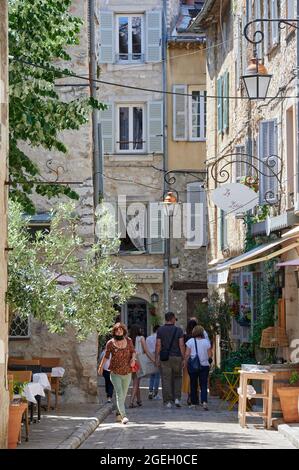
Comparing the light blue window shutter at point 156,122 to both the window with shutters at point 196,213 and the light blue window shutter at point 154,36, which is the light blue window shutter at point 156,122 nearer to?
the light blue window shutter at point 154,36

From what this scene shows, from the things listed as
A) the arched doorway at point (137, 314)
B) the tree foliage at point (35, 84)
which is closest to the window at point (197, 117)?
the arched doorway at point (137, 314)

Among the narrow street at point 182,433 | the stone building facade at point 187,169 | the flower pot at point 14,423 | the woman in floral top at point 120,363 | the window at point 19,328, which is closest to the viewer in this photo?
the flower pot at point 14,423

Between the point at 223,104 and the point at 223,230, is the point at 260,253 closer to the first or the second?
the point at 223,230

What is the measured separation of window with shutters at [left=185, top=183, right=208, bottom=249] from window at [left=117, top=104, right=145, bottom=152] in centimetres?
238

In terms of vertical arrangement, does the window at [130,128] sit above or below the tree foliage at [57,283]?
above

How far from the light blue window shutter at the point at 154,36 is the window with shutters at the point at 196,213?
4.60 meters

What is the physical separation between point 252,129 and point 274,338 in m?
6.01

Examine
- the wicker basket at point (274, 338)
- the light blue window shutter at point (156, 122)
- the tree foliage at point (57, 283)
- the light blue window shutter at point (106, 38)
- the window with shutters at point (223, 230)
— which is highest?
the light blue window shutter at point (106, 38)

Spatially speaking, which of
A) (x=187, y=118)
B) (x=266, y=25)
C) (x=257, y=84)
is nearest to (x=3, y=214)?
(x=257, y=84)

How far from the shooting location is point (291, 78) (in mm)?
23938

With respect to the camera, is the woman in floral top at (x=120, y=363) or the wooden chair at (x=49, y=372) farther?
the wooden chair at (x=49, y=372)

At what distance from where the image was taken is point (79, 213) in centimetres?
2558

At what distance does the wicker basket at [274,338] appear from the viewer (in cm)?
2444
